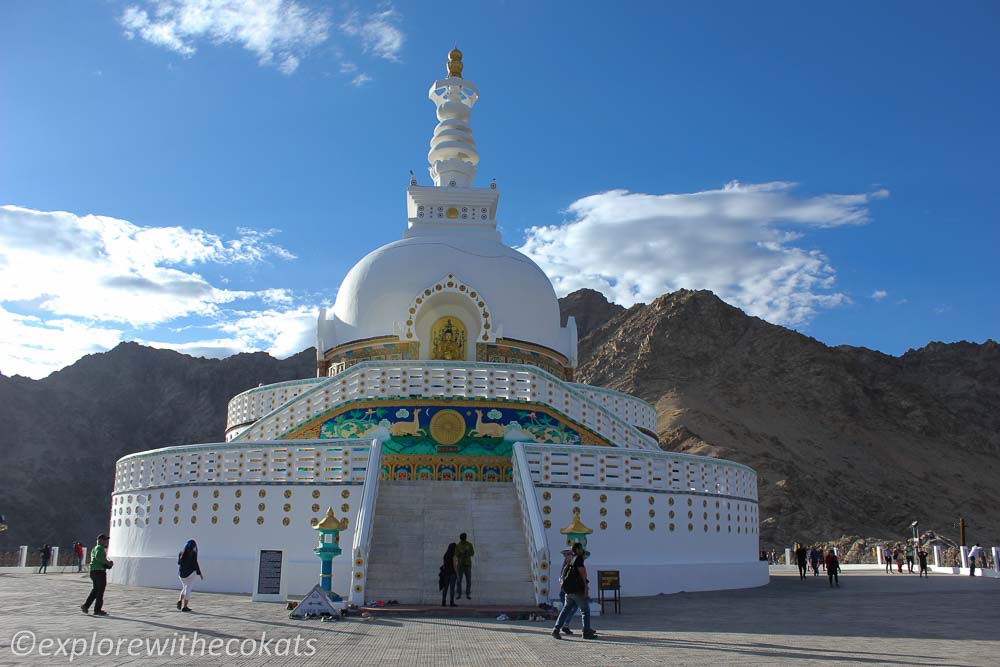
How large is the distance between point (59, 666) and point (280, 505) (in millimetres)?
7786

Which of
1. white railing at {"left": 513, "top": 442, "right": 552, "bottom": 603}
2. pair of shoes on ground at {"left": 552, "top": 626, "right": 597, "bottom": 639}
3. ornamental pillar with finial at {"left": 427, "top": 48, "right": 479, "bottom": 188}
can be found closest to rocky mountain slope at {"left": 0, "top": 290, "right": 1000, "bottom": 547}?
ornamental pillar with finial at {"left": 427, "top": 48, "right": 479, "bottom": 188}

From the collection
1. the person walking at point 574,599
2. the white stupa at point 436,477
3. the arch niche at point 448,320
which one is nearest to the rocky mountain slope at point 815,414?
the arch niche at point 448,320

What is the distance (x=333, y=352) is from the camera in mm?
23953

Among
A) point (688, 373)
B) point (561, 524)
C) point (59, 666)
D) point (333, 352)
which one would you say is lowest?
point (59, 666)

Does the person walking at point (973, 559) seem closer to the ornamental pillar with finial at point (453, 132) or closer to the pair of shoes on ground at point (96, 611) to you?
the ornamental pillar with finial at point (453, 132)

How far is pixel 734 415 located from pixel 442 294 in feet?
162

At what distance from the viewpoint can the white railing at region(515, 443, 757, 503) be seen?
16047 mm

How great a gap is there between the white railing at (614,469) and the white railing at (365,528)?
8.69 ft

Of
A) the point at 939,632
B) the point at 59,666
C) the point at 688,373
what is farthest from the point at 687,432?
the point at 59,666

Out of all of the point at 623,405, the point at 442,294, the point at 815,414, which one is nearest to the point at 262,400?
the point at 442,294

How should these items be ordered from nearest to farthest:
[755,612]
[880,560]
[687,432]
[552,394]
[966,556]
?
[755,612] < [552,394] < [966,556] < [880,560] < [687,432]

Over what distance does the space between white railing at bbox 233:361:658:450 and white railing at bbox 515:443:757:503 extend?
2.48 metres

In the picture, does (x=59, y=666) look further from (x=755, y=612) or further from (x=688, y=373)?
(x=688, y=373)

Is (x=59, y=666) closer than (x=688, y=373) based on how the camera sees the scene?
Yes
